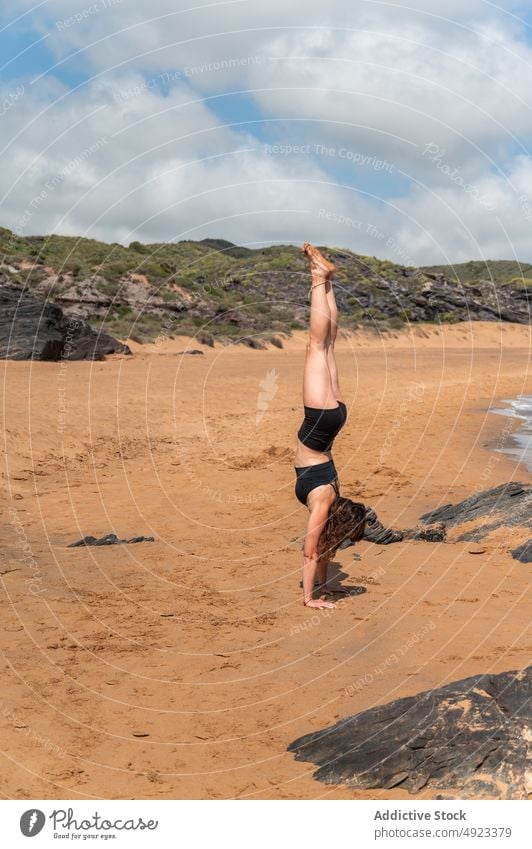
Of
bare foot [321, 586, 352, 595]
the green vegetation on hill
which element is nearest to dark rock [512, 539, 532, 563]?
bare foot [321, 586, 352, 595]

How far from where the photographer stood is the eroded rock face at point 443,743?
164 inches

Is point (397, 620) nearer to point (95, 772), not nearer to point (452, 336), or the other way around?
point (95, 772)

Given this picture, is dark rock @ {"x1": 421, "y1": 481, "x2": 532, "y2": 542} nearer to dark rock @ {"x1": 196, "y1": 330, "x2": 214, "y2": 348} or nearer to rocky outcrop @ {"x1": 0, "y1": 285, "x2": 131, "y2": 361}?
rocky outcrop @ {"x1": 0, "y1": 285, "x2": 131, "y2": 361}

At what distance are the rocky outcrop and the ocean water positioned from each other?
12851 mm

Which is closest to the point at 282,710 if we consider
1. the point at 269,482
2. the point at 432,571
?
the point at 432,571

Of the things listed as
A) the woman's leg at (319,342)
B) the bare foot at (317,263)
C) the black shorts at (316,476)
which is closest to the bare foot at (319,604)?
the black shorts at (316,476)

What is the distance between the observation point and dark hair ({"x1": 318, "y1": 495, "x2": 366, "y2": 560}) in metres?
7.82

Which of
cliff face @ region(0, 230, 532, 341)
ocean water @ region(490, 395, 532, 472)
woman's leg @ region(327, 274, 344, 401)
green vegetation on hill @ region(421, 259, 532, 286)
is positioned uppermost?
green vegetation on hill @ region(421, 259, 532, 286)

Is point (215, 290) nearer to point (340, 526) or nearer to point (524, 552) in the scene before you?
point (340, 526)

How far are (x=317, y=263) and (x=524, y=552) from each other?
368cm

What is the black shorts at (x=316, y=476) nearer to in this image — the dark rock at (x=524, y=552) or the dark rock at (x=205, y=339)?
the dark rock at (x=524, y=552)

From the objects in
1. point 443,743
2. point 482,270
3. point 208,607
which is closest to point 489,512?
point 208,607

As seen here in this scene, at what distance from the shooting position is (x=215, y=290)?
54156mm

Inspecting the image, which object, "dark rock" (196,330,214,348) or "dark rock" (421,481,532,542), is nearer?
"dark rock" (421,481,532,542)
